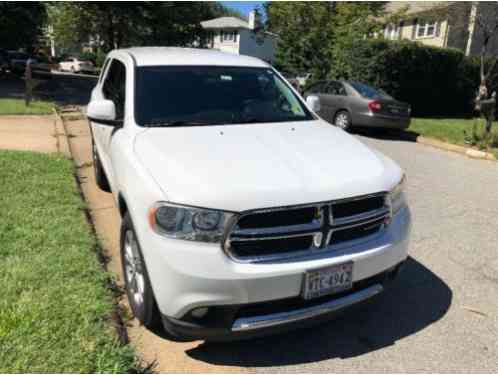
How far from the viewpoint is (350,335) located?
316cm

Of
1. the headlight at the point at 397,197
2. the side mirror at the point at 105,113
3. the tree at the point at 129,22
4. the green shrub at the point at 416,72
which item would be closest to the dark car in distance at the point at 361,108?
the green shrub at the point at 416,72

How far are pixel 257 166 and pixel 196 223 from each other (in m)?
0.59

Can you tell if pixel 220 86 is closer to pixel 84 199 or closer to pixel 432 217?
pixel 84 199

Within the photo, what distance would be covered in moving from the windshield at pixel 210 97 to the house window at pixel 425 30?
1065 inches

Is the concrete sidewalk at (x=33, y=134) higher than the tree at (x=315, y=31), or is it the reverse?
the tree at (x=315, y=31)

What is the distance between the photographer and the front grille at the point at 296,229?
2457mm

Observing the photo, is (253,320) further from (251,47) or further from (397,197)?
(251,47)

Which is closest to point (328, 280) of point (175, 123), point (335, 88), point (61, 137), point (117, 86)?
point (175, 123)

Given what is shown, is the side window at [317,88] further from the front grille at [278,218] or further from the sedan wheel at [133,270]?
the front grille at [278,218]

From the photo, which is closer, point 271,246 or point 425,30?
point 271,246

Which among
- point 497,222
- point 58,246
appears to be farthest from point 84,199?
point 497,222

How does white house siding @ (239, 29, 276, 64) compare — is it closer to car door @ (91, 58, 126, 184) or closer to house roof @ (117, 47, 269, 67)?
car door @ (91, 58, 126, 184)

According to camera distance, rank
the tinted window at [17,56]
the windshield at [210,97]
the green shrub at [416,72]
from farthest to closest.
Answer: the tinted window at [17,56] → the green shrub at [416,72] → the windshield at [210,97]

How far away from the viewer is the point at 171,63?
4.15 metres
